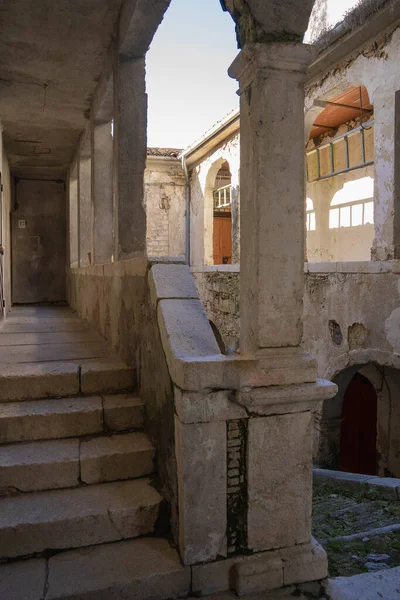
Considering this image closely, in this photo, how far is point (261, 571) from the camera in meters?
2.36

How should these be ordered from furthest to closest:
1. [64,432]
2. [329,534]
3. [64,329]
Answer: [64,329] < [329,534] < [64,432]

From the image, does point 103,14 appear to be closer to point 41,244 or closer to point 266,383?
point 266,383

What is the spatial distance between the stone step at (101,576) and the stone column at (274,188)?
43.6 inches

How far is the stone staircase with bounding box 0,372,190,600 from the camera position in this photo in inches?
88.7

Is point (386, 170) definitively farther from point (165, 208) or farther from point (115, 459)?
point (165, 208)

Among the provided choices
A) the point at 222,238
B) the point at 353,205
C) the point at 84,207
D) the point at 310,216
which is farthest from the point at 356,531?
the point at 222,238

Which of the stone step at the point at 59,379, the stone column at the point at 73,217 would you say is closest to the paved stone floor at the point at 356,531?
the stone step at the point at 59,379

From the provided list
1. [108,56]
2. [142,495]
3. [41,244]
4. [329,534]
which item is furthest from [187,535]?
[41,244]

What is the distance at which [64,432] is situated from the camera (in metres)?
→ 3.12

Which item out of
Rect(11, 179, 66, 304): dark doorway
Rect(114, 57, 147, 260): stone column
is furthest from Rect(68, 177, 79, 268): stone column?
Rect(114, 57, 147, 260): stone column

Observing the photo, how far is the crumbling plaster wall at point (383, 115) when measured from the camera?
660 cm

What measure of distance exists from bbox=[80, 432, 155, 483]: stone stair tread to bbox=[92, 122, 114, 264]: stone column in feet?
12.1

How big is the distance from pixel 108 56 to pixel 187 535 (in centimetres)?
501

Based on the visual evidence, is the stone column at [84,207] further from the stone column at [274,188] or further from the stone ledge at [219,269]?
the stone column at [274,188]
